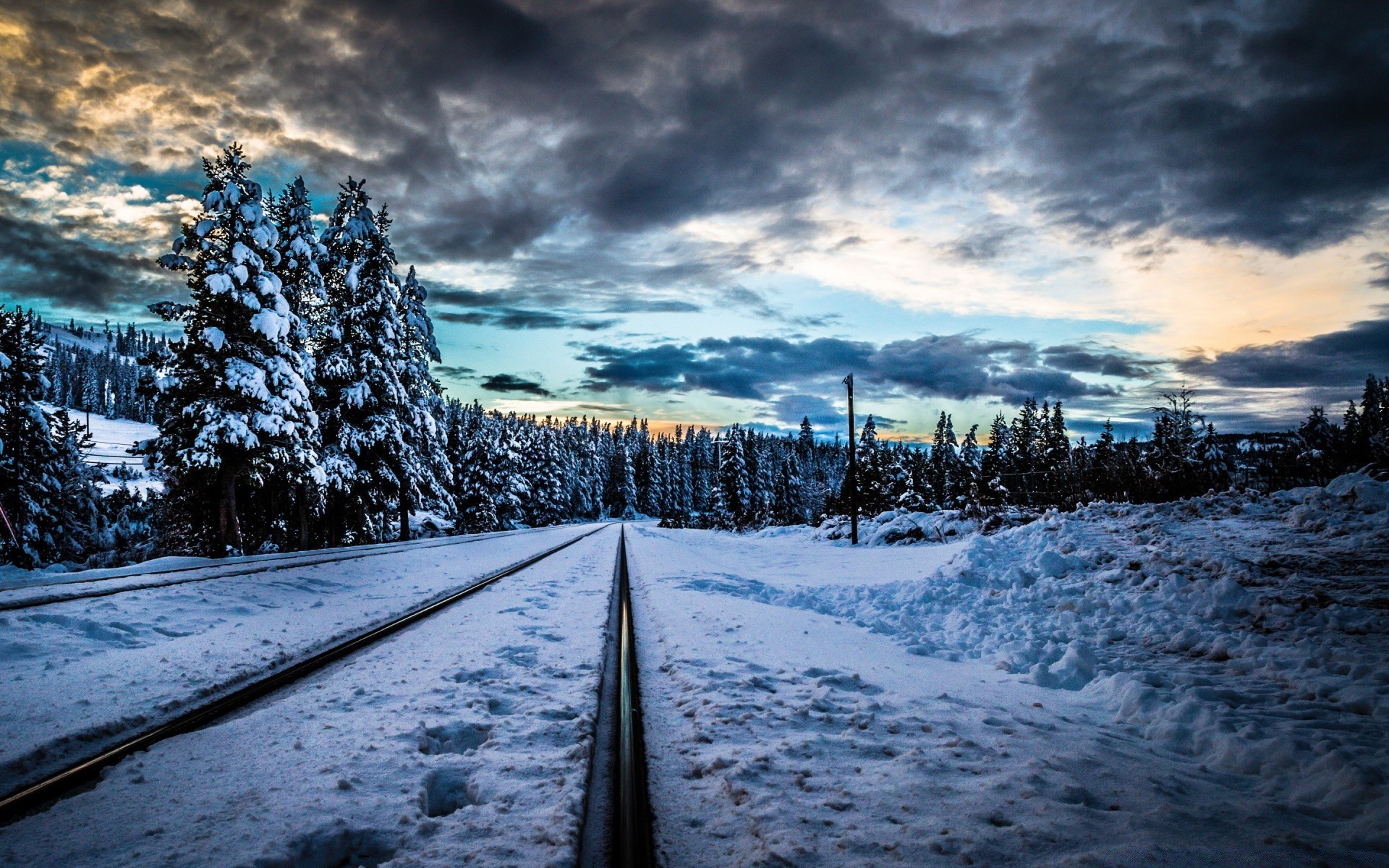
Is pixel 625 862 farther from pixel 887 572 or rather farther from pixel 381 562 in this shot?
pixel 381 562

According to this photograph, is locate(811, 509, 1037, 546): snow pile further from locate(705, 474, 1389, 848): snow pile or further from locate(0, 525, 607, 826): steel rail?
locate(0, 525, 607, 826): steel rail

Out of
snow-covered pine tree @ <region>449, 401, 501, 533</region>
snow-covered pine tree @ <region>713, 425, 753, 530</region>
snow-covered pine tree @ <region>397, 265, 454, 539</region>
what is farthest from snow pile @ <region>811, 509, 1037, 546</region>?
snow-covered pine tree @ <region>713, 425, 753, 530</region>

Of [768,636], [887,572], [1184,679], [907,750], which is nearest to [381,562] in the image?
[768,636]

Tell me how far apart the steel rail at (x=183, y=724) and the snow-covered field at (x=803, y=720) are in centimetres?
17

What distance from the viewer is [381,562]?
1386 cm

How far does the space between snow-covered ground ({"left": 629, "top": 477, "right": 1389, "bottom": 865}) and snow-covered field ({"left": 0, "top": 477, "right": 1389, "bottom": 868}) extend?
24 millimetres

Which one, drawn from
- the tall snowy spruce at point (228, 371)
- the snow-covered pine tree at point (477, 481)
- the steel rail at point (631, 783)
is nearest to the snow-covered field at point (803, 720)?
the steel rail at point (631, 783)

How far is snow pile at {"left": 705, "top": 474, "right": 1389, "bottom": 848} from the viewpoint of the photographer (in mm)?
3716

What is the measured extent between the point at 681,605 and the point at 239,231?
18.8 metres

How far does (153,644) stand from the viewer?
625 centimetres

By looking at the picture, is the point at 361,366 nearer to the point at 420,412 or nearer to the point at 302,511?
the point at 420,412

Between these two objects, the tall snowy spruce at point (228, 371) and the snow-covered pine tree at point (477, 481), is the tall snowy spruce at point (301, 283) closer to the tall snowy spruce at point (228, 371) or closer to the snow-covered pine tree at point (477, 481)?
the tall snowy spruce at point (228, 371)

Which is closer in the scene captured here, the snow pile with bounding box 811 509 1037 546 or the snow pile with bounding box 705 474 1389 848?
the snow pile with bounding box 705 474 1389 848

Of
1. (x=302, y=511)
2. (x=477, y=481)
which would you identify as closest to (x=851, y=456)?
(x=302, y=511)
